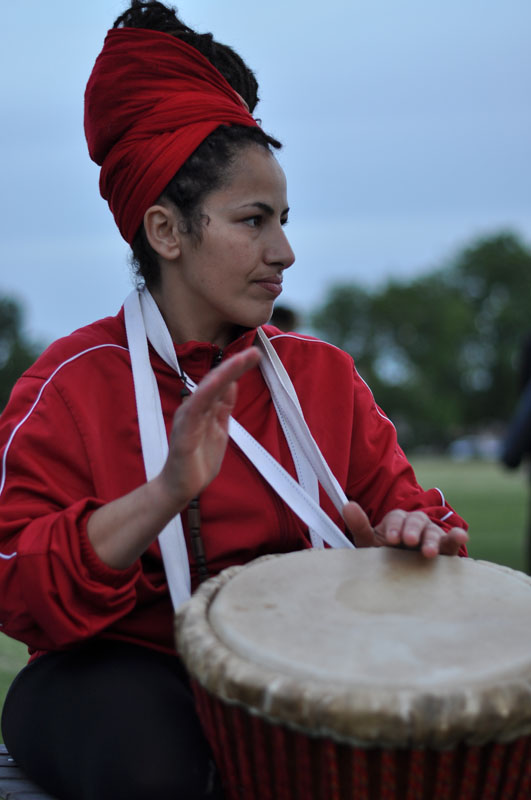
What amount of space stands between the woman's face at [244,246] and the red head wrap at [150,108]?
12cm

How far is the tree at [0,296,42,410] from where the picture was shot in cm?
4172

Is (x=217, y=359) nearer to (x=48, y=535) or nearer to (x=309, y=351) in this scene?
(x=309, y=351)

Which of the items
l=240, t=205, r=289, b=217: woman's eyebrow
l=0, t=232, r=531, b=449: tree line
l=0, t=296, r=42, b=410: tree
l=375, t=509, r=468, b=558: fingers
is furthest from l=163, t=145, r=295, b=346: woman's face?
l=0, t=232, r=531, b=449: tree line

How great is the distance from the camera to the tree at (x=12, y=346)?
41719 millimetres

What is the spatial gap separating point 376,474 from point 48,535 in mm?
867

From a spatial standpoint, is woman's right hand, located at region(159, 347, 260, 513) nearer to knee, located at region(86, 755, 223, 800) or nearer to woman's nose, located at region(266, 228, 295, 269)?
knee, located at region(86, 755, 223, 800)

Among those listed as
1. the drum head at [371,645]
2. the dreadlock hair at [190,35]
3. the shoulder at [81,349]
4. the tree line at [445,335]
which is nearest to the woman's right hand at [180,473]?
the drum head at [371,645]

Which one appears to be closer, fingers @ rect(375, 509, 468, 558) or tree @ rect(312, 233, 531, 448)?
fingers @ rect(375, 509, 468, 558)

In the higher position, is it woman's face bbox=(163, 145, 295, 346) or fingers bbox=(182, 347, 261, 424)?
woman's face bbox=(163, 145, 295, 346)

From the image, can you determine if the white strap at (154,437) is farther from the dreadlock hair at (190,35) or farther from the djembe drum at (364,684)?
the dreadlock hair at (190,35)

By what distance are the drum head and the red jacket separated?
25 centimetres

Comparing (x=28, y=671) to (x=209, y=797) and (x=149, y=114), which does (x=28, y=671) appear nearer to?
(x=209, y=797)

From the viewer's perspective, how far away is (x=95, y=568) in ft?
5.63

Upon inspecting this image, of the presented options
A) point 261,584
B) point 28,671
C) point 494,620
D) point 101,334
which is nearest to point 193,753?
point 261,584
